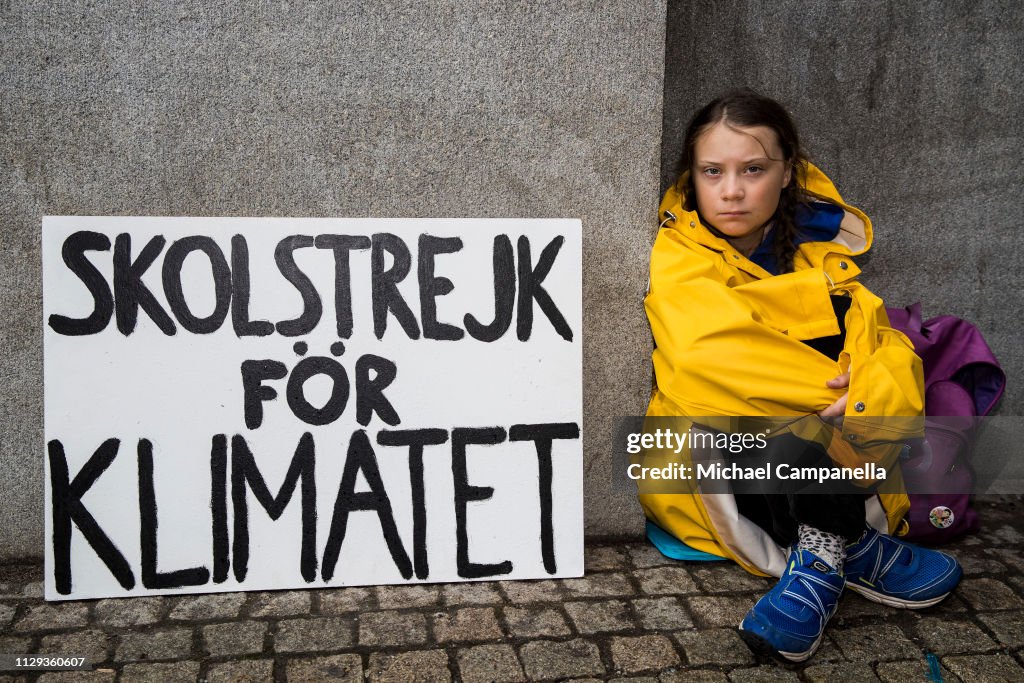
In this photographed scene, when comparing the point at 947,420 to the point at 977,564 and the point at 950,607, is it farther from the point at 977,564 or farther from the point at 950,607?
the point at 950,607

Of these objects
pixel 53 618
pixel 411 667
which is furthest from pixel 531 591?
pixel 53 618

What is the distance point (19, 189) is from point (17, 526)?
3.45 feet

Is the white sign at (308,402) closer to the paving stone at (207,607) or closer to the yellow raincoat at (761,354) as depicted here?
the paving stone at (207,607)

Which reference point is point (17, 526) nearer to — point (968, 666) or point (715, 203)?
point (715, 203)

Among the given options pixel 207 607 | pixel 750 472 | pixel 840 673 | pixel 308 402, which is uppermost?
pixel 308 402

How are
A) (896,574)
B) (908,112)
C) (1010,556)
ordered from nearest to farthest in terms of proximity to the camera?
(896,574), (1010,556), (908,112)

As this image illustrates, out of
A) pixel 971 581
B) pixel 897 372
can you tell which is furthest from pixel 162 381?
pixel 971 581

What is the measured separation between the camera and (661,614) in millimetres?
2572

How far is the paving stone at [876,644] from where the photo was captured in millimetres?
2398

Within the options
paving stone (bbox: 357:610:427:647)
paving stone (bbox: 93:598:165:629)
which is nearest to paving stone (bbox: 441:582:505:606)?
paving stone (bbox: 357:610:427:647)

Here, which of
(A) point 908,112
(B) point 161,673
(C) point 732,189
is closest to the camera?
(B) point 161,673

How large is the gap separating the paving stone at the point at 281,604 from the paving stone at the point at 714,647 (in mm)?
1083

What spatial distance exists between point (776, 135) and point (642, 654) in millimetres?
1668

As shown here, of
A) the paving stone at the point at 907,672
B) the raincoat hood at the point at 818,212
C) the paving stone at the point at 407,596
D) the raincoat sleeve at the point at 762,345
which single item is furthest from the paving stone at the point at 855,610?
the raincoat hood at the point at 818,212
